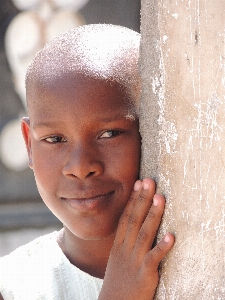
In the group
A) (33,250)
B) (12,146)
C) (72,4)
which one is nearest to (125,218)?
(33,250)

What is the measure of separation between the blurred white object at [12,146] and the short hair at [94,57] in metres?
2.95

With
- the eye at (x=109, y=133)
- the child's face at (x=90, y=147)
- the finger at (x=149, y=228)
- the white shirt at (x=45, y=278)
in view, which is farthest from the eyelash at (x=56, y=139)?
the white shirt at (x=45, y=278)

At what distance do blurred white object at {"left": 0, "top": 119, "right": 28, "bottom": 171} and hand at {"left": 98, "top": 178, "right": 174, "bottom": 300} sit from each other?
3325mm

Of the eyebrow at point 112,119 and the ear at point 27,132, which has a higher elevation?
the eyebrow at point 112,119

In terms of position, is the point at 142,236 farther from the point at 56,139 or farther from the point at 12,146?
the point at 12,146

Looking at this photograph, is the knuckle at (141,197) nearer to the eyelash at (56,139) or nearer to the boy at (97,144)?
the boy at (97,144)

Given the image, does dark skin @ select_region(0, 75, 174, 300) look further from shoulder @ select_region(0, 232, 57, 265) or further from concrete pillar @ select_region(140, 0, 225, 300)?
shoulder @ select_region(0, 232, 57, 265)

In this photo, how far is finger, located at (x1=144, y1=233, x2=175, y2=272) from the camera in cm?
140

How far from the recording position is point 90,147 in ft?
5.51

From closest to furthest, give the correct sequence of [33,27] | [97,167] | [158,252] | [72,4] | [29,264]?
1. [158,252]
2. [97,167]
3. [29,264]
4. [72,4]
5. [33,27]

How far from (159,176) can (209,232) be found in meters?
0.20

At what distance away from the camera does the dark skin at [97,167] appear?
1556 millimetres

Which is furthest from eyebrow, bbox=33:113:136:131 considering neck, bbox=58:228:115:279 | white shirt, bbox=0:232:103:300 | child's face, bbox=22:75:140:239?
white shirt, bbox=0:232:103:300

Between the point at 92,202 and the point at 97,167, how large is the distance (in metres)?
0.13
